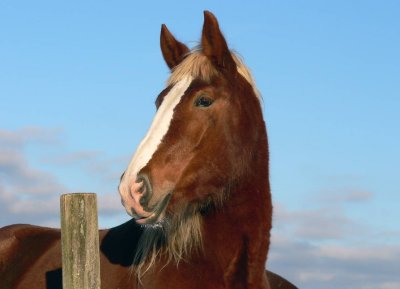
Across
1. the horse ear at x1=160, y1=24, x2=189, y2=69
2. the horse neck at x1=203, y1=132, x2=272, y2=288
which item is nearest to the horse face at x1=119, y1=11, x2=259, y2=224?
the horse neck at x1=203, y1=132, x2=272, y2=288

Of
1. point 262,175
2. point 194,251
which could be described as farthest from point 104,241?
point 262,175

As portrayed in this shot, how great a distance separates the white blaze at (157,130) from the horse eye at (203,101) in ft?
0.46

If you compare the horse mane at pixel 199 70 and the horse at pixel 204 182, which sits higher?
the horse mane at pixel 199 70

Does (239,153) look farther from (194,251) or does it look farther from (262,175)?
(194,251)

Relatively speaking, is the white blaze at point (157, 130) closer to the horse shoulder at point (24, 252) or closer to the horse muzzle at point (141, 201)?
the horse muzzle at point (141, 201)

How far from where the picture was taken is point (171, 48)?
754 centimetres

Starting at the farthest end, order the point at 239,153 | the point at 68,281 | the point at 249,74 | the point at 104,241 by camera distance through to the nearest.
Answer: the point at 104,241 → the point at 249,74 → the point at 239,153 → the point at 68,281

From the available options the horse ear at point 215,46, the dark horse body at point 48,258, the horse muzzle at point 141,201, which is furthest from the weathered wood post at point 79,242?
the horse ear at point 215,46

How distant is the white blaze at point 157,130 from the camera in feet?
20.2

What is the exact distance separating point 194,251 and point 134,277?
0.67 metres

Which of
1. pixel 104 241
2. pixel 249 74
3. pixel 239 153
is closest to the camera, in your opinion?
pixel 239 153

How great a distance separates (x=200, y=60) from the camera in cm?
693

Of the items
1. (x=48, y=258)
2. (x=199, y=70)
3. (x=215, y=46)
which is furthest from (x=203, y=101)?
(x=48, y=258)

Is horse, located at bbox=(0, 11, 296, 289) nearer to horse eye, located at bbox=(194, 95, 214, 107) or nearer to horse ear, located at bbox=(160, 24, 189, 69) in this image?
horse eye, located at bbox=(194, 95, 214, 107)
